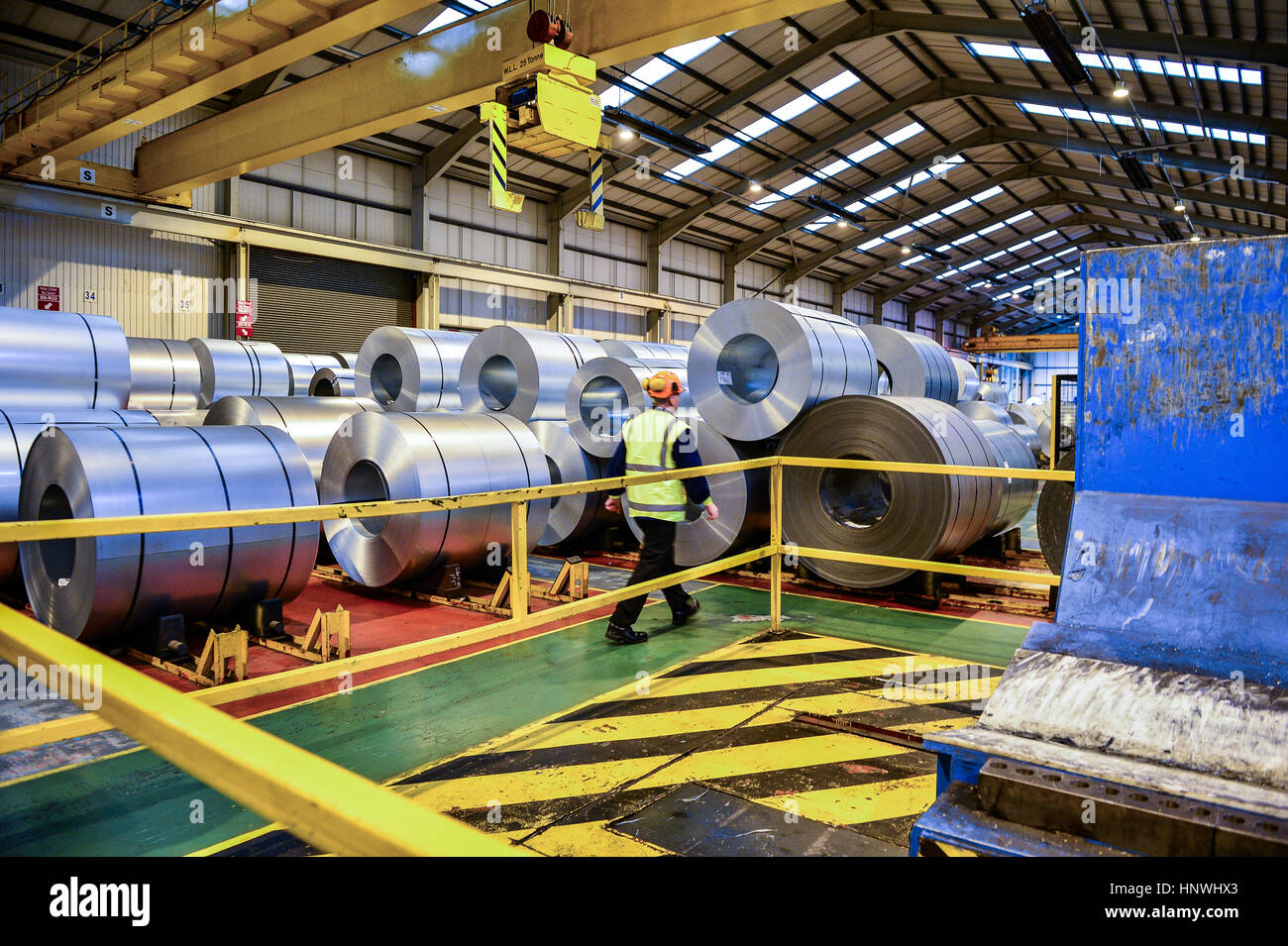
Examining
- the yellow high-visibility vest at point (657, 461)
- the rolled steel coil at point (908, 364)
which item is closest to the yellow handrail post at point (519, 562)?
the yellow high-visibility vest at point (657, 461)

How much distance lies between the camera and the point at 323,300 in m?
15.5

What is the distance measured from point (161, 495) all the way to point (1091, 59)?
15.6m

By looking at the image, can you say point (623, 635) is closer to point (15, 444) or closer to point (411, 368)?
point (15, 444)

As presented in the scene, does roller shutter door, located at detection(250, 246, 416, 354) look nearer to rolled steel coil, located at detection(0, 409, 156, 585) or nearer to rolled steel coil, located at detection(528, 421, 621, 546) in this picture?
rolled steel coil, located at detection(528, 421, 621, 546)

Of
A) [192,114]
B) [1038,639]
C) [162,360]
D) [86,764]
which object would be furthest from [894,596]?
[192,114]

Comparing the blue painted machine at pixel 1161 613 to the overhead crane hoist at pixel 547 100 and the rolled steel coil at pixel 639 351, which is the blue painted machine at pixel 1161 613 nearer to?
the overhead crane hoist at pixel 547 100

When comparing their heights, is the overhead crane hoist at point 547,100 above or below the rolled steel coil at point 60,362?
above

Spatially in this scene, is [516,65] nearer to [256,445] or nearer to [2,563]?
[256,445]

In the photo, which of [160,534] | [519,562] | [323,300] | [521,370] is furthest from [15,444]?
[323,300]

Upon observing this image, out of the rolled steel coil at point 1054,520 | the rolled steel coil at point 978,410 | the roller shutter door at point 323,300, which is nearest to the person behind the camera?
the rolled steel coil at point 1054,520

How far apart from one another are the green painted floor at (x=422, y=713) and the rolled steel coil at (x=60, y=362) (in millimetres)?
4174

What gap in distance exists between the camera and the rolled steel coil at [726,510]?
7.02 metres

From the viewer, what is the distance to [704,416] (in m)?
7.44

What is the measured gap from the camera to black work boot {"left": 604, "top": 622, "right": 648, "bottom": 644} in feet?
17.6
